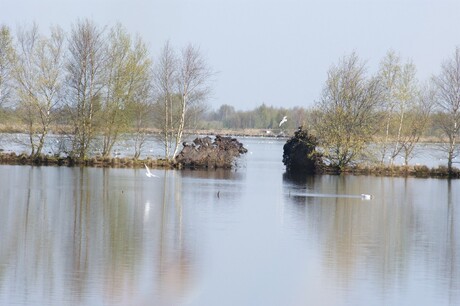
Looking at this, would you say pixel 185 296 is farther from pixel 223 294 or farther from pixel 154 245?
pixel 154 245

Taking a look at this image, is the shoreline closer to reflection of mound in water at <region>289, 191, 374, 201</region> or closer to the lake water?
the lake water

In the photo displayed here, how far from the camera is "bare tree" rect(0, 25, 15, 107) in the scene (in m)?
46.2

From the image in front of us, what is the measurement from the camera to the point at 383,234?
73.7 feet

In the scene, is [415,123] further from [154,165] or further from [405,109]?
[154,165]

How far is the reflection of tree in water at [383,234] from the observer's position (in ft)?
54.0

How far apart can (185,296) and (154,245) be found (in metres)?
5.18

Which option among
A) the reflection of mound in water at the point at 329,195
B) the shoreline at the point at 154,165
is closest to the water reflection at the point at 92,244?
the reflection of mound in water at the point at 329,195

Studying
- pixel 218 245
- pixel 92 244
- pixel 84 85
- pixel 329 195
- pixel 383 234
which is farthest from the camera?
pixel 84 85

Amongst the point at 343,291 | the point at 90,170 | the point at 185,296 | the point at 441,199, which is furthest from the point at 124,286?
the point at 90,170

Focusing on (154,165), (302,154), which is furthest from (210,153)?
(302,154)

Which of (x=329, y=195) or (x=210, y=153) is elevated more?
(x=210, y=153)

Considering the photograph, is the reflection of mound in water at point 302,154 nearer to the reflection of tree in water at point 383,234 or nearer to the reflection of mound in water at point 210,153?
the reflection of mound in water at point 210,153

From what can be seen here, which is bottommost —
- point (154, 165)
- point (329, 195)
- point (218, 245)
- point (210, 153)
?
point (218, 245)

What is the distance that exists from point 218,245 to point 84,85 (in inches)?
1115
